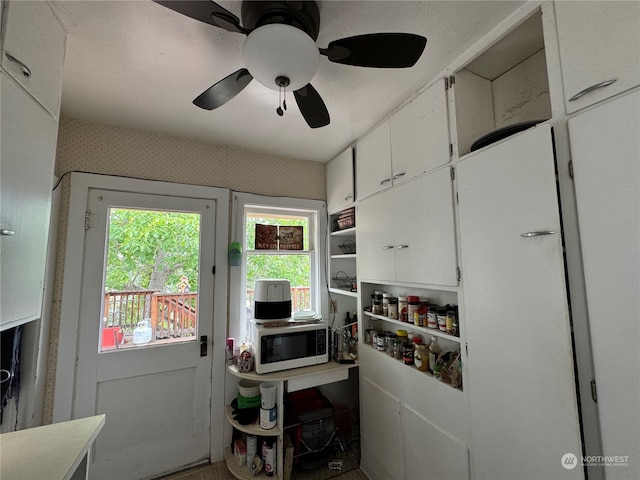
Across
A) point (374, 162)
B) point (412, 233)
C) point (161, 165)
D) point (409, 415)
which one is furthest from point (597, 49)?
point (161, 165)

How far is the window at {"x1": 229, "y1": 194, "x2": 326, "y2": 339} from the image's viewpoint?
2307 millimetres

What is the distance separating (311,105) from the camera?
1321 mm

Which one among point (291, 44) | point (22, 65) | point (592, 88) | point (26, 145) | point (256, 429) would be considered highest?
point (291, 44)

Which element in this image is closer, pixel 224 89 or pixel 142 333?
pixel 224 89

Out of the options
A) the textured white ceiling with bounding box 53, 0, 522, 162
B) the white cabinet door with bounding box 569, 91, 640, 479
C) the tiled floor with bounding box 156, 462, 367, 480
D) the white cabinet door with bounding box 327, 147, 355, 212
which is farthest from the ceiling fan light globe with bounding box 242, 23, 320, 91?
the tiled floor with bounding box 156, 462, 367, 480

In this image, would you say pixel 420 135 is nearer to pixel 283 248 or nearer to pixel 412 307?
pixel 412 307

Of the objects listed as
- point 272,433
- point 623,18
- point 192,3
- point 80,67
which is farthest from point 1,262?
point 623,18

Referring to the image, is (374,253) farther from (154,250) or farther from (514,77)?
(154,250)

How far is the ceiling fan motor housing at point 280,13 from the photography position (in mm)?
967

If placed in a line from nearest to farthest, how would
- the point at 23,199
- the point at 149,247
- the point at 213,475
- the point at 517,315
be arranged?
the point at 23,199
the point at 517,315
the point at 213,475
the point at 149,247

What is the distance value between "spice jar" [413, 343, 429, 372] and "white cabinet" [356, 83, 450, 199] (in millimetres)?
1000

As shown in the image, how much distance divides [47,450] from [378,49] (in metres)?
1.81

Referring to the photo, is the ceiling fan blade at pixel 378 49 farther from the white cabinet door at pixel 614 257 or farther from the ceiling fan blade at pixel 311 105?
the white cabinet door at pixel 614 257

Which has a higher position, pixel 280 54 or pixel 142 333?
pixel 280 54
